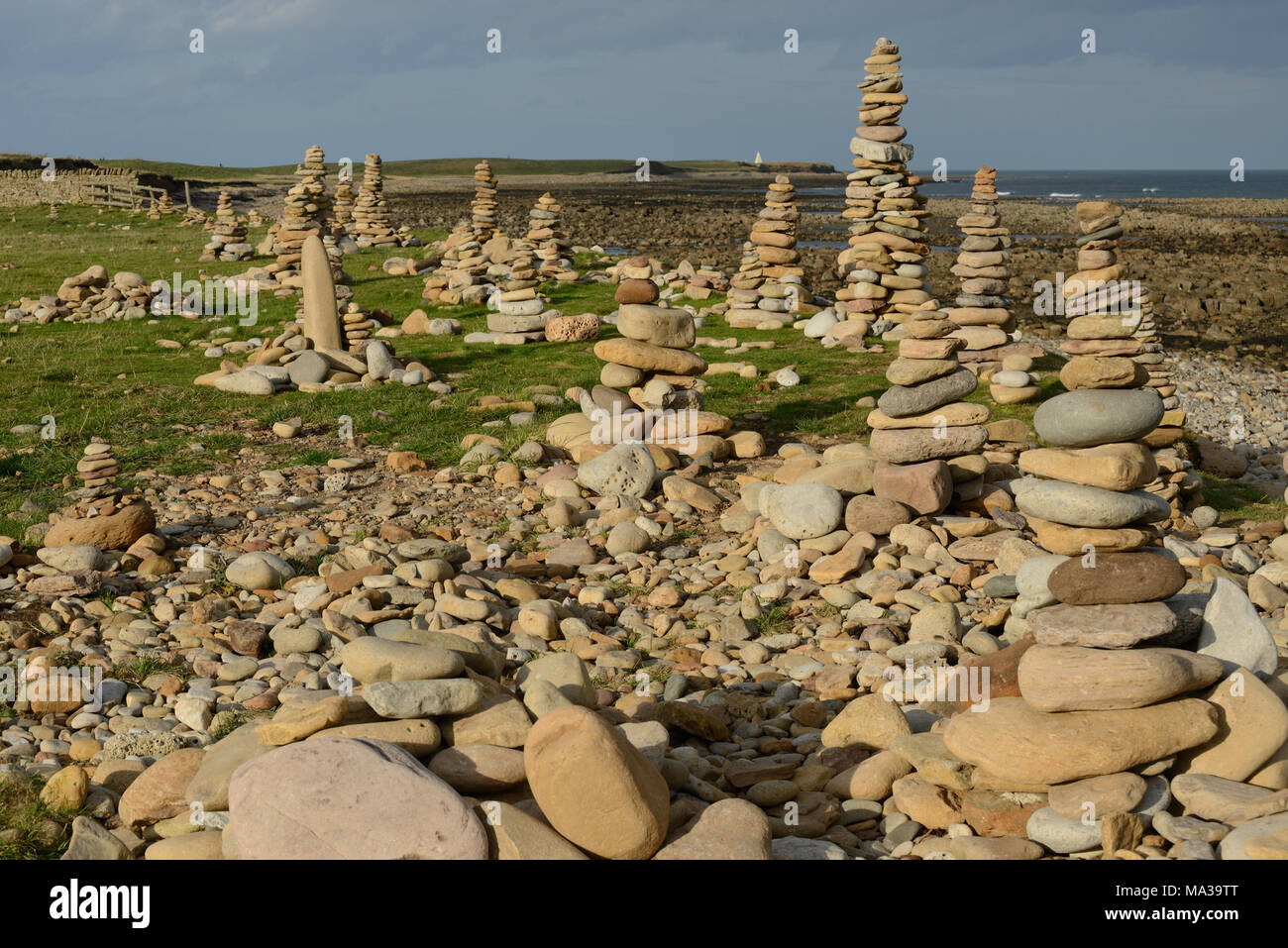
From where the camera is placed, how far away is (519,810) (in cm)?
463

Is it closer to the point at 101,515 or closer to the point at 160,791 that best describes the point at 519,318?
the point at 101,515

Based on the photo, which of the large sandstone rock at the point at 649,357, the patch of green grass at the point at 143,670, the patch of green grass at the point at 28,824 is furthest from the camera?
the large sandstone rock at the point at 649,357

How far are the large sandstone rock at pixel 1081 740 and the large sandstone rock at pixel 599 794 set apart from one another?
1761 millimetres

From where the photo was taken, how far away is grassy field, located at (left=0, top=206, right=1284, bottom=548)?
12.3 metres

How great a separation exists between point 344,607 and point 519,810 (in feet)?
12.2

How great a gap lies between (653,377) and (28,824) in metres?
9.33

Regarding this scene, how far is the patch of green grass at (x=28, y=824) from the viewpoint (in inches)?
185

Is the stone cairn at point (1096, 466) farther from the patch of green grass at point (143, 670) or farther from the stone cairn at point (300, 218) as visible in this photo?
the stone cairn at point (300, 218)

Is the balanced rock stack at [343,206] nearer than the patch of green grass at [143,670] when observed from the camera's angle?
No

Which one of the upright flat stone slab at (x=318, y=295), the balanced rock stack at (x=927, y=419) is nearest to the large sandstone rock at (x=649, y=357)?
the balanced rock stack at (x=927, y=419)

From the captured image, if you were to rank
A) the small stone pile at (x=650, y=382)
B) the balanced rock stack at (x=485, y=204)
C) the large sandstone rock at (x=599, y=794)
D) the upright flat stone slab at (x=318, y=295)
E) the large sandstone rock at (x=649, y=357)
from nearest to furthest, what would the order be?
the large sandstone rock at (x=599, y=794) < the small stone pile at (x=650, y=382) < the large sandstone rock at (x=649, y=357) < the upright flat stone slab at (x=318, y=295) < the balanced rock stack at (x=485, y=204)

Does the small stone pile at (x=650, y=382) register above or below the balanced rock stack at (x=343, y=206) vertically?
below

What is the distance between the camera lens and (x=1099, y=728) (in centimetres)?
521

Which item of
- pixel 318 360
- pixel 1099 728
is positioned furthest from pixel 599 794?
pixel 318 360
